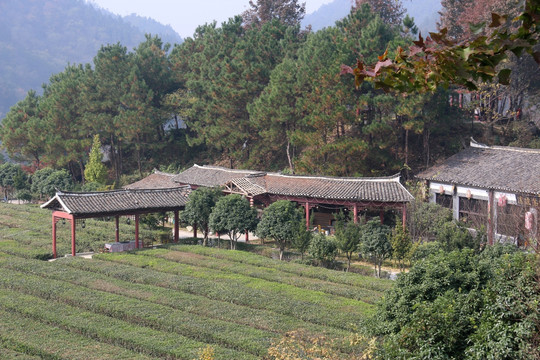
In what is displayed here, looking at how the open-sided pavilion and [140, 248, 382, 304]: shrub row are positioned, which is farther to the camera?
the open-sided pavilion

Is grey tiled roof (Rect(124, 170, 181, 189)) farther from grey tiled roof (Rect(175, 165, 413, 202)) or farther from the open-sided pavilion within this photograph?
the open-sided pavilion

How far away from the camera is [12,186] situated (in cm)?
4147

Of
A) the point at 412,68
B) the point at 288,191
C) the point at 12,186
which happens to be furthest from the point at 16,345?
the point at 12,186

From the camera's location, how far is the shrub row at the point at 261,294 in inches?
575

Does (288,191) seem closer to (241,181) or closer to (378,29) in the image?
(241,181)

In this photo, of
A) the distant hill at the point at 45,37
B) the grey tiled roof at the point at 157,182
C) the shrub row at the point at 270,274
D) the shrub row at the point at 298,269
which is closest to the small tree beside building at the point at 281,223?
the shrub row at the point at 298,269

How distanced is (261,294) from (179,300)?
2284 mm

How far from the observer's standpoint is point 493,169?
77.5 ft

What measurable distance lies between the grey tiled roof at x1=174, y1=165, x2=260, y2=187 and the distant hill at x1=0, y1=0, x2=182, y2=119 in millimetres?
79845

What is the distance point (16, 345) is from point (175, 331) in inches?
135

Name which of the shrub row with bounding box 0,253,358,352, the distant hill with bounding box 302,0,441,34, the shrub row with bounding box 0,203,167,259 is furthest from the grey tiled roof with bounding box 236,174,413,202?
the distant hill with bounding box 302,0,441,34

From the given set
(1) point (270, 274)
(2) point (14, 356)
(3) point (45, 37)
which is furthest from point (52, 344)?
(3) point (45, 37)

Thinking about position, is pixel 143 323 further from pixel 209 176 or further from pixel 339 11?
pixel 339 11

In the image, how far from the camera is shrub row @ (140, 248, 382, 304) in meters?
16.8
